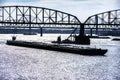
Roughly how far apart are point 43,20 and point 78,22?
1651 centimetres

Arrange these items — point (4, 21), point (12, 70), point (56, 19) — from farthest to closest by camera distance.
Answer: point (56, 19) < point (4, 21) < point (12, 70)

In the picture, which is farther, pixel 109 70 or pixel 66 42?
pixel 66 42

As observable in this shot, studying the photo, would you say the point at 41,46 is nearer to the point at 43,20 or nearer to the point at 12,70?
the point at 43,20

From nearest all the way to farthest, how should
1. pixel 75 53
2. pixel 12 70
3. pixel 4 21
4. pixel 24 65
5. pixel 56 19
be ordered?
pixel 12 70
pixel 24 65
pixel 75 53
pixel 4 21
pixel 56 19

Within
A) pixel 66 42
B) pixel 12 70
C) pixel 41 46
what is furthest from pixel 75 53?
pixel 66 42

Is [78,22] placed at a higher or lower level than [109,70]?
higher

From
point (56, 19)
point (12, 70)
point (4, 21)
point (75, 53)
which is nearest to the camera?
point (12, 70)

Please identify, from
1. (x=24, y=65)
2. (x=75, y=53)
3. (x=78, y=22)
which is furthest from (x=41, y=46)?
(x=24, y=65)

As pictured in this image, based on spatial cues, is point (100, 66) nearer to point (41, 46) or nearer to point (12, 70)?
point (12, 70)

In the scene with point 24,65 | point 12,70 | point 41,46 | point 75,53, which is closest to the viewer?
point 12,70

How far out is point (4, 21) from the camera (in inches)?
6845

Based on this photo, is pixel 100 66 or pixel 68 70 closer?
pixel 68 70

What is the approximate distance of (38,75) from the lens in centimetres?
6881

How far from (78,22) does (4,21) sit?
35.0 metres
